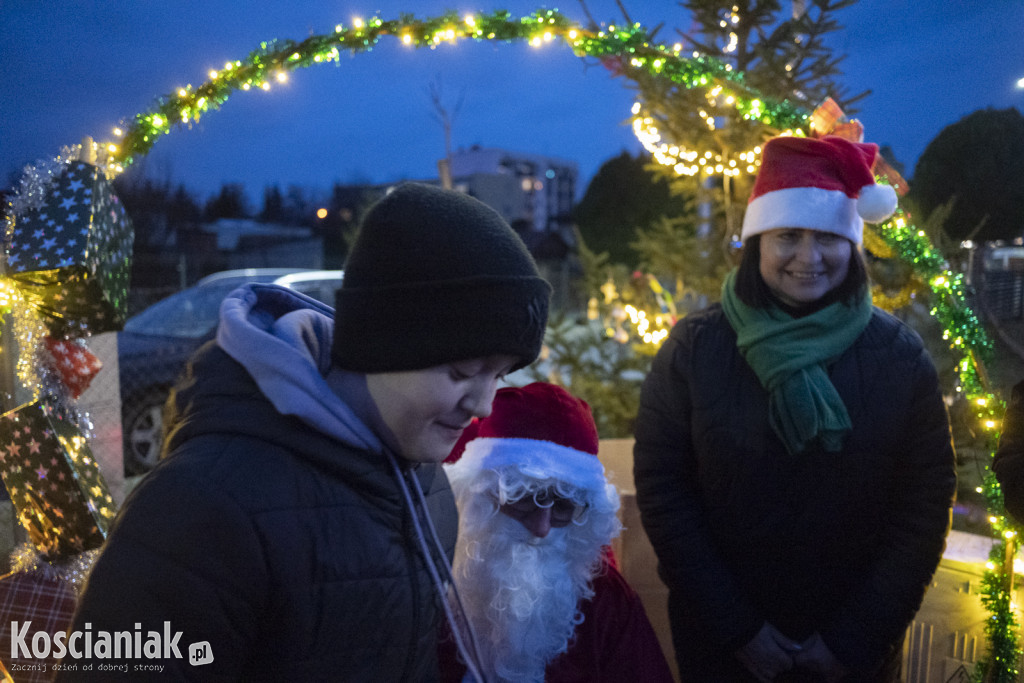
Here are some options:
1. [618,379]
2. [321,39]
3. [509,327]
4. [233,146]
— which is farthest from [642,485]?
[233,146]

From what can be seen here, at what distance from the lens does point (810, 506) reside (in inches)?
77.3

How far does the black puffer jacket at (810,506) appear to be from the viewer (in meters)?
1.96

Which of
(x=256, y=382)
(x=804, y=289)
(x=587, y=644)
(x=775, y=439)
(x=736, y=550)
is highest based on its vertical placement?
(x=804, y=289)

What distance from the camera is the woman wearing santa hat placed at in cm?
196

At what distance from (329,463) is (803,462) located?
4.73 ft

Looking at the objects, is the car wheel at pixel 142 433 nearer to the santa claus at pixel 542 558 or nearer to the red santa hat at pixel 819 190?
the santa claus at pixel 542 558

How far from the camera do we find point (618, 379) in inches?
205

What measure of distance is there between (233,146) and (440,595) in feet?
268

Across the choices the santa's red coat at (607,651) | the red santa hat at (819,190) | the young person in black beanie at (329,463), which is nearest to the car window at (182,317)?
the santa's red coat at (607,651)

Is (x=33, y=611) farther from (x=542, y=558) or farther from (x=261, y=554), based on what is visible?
(x=542, y=558)

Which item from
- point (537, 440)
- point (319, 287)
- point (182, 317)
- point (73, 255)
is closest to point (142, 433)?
point (182, 317)

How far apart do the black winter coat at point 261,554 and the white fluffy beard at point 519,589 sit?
755 millimetres

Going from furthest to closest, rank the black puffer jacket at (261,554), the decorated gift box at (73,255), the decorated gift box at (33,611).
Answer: the decorated gift box at (73,255) < the decorated gift box at (33,611) < the black puffer jacket at (261,554)

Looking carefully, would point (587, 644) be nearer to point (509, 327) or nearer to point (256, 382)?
point (509, 327)
